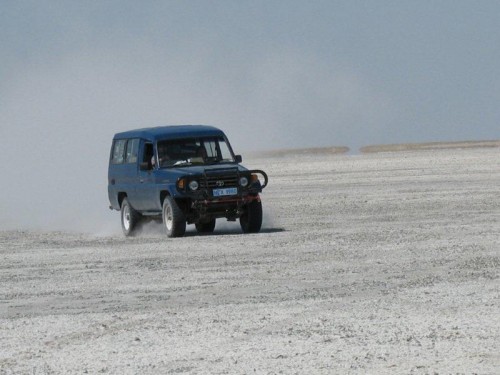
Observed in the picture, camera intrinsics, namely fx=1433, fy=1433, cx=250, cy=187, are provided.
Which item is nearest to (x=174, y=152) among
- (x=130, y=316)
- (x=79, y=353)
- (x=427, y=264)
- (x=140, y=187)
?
(x=140, y=187)

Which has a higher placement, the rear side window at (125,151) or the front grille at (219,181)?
the rear side window at (125,151)

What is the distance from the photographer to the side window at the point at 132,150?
88.8ft

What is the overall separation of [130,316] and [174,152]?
12719mm

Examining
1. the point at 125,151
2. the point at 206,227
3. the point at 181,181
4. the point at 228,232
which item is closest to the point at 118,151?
the point at 125,151

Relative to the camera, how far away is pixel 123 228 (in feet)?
89.3

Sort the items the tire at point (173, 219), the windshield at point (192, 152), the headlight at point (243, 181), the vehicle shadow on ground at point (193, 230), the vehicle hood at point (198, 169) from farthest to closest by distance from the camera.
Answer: the windshield at point (192, 152) < the vehicle shadow on ground at point (193, 230) < the headlight at point (243, 181) < the vehicle hood at point (198, 169) < the tire at point (173, 219)

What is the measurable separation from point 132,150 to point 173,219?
3.03 m

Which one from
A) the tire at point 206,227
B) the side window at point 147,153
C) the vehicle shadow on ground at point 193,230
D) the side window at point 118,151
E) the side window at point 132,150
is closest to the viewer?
the vehicle shadow on ground at point 193,230

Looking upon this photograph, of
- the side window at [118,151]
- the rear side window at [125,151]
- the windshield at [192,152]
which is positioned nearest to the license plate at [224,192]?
the windshield at [192,152]

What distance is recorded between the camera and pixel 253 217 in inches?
990

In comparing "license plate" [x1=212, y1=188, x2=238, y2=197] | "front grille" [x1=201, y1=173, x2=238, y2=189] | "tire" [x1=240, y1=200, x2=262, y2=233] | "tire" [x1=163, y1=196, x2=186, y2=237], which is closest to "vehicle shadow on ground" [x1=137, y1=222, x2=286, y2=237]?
"tire" [x1=240, y1=200, x2=262, y2=233]

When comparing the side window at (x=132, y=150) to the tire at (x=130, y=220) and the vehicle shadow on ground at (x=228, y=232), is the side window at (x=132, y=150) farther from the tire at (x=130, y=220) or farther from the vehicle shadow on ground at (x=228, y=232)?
the vehicle shadow on ground at (x=228, y=232)

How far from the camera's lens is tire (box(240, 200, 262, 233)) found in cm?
2512

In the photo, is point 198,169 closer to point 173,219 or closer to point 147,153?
point 173,219
